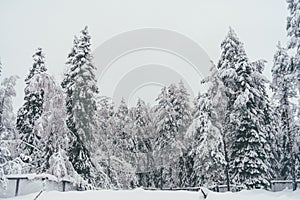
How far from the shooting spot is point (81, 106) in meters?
18.1

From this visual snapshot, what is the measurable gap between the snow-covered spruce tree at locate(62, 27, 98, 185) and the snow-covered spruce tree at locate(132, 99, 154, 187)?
34.1 feet

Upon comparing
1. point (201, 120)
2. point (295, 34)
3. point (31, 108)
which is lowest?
point (201, 120)

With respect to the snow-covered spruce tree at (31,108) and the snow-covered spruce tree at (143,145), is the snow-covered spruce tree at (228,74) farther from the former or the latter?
the snow-covered spruce tree at (31,108)

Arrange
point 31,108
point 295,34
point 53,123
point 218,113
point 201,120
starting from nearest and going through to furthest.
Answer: point 295,34, point 53,123, point 218,113, point 201,120, point 31,108

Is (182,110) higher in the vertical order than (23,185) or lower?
higher

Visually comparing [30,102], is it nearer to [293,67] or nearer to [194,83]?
[293,67]

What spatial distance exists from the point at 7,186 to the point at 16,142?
3355 mm

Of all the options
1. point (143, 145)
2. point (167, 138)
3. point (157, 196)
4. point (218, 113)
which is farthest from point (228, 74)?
point (143, 145)

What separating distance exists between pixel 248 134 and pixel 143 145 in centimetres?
1298

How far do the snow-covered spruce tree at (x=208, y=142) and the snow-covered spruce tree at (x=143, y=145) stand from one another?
952 cm

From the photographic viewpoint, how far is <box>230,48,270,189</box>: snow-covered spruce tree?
17938 millimetres

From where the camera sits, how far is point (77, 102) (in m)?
18.0

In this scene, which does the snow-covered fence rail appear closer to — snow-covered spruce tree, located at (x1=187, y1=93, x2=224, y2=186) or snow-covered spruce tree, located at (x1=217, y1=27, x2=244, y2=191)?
snow-covered spruce tree, located at (x1=187, y1=93, x2=224, y2=186)

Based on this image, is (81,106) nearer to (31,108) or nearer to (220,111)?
(31,108)
